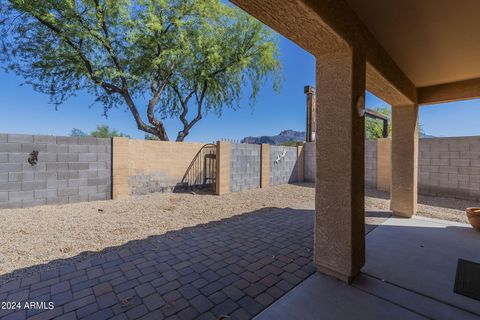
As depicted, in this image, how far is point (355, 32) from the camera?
7.32 feet

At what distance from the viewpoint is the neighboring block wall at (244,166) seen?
8008 millimetres

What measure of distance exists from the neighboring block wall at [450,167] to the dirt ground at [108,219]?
59 centimetres

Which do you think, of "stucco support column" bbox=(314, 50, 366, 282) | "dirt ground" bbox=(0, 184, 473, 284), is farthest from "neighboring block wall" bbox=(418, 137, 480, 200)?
"stucco support column" bbox=(314, 50, 366, 282)

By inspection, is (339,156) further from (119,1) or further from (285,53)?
(285,53)

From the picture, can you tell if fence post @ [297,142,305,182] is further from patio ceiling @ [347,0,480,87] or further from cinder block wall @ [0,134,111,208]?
cinder block wall @ [0,134,111,208]

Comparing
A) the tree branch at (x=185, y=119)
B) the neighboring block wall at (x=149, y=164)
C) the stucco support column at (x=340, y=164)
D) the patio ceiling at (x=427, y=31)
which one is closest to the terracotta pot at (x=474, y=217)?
the patio ceiling at (x=427, y=31)

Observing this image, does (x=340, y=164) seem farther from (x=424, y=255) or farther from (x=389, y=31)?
(x=424, y=255)

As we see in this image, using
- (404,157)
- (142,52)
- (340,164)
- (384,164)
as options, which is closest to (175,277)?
(340,164)

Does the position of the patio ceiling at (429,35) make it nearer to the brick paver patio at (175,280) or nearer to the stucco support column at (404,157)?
the stucco support column at (404,157)

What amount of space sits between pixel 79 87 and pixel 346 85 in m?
12.9

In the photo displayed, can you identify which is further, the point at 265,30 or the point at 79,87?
the point at 265,30

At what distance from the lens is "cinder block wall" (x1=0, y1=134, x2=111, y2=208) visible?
475 cm

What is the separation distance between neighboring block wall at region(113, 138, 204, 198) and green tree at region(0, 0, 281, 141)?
16.7 ft

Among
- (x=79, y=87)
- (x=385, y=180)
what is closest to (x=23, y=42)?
(x=79, y=87)
